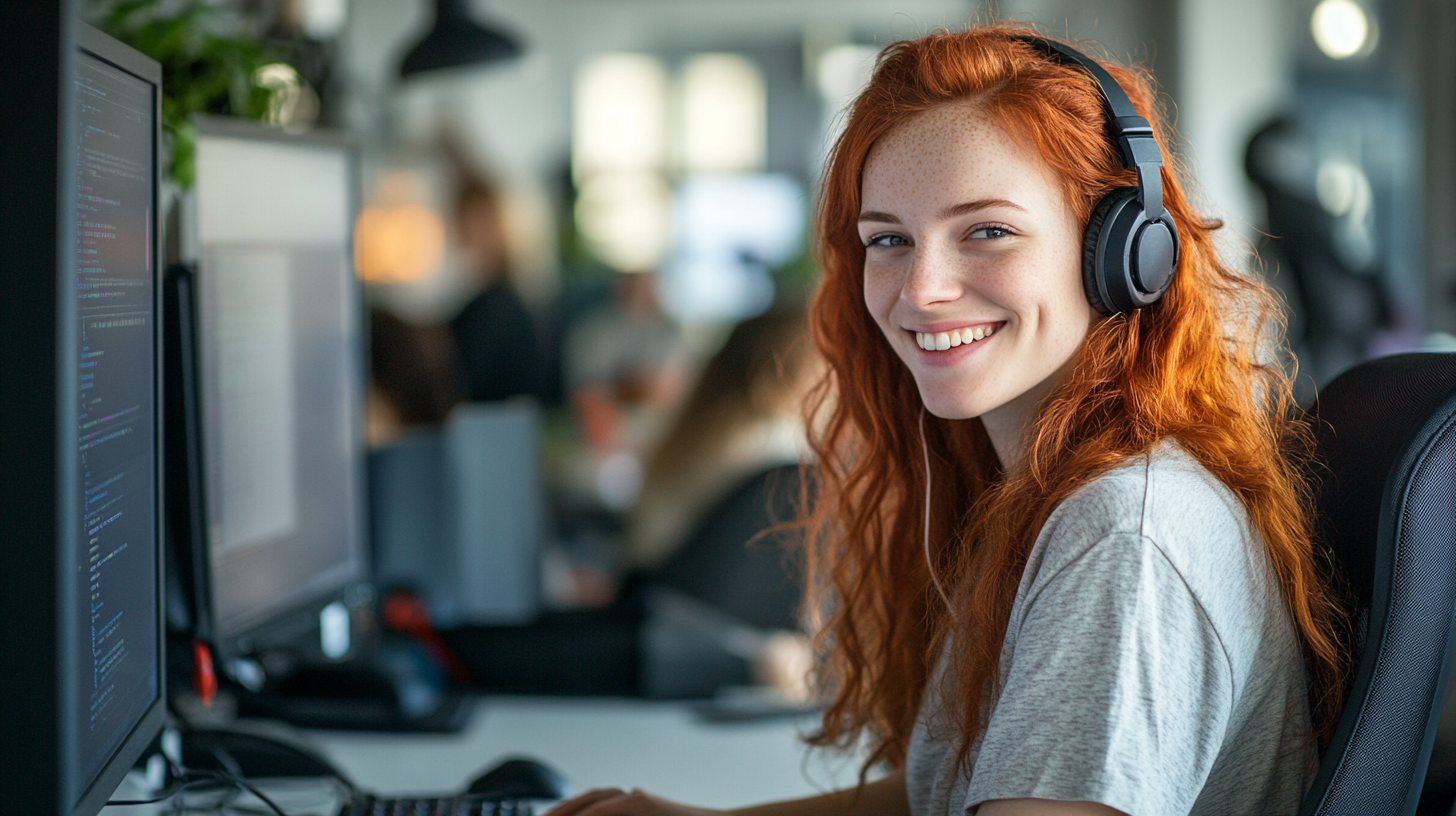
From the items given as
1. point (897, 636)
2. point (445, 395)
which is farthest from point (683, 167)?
point (897, 636)

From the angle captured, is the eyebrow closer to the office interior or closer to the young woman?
the young woman

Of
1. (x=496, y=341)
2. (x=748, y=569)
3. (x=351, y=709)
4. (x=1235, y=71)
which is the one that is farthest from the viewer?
(x=1235, y=71)

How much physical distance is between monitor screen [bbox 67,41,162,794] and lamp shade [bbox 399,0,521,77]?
173 cm

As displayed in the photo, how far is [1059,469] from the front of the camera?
787 millimetres

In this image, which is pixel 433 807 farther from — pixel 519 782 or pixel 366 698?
pixel 366 698

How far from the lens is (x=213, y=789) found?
1056 millimetres

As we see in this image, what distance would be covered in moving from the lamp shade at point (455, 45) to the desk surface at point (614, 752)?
1548mm

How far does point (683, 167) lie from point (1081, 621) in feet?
16.6

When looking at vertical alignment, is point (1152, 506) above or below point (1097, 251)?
below

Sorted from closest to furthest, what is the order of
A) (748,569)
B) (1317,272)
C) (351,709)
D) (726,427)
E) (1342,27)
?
(351,709) → (748,569) → (726,427) → (1317,272) → (1342,27)

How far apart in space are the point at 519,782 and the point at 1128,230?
74 cm

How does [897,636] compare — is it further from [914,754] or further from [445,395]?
[445,395]

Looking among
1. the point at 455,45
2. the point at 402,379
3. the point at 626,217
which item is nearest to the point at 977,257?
the point at 402,379

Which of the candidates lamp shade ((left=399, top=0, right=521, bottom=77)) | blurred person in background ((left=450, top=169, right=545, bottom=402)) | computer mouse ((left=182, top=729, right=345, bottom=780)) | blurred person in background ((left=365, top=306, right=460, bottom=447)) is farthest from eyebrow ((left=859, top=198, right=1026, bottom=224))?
blurred person in background ((left=450, top=169, right=545, bottom=402))
